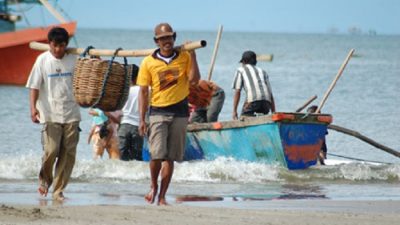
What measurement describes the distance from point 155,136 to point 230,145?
5.32 metres

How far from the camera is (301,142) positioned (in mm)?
15383

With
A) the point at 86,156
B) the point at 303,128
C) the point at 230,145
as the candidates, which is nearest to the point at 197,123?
the point at 230,145

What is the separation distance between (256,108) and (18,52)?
2560 centimetres

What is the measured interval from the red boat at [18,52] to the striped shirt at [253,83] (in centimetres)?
2244

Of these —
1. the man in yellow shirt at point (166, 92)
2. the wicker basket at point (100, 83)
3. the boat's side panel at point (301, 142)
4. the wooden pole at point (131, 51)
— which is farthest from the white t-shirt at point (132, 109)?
the man in yellow shirt at point (166, 92)

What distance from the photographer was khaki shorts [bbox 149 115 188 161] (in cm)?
1086

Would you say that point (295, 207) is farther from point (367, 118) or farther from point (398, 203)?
point (367, 118)

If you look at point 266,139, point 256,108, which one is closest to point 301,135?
point 266,139

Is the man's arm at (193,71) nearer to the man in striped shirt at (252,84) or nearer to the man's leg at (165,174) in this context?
the man's leg at (165,174)

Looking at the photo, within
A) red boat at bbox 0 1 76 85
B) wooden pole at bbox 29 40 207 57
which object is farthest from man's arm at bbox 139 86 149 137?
red boat at bbox 0 1 76 85

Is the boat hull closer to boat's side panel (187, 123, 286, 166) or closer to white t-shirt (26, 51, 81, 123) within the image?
boat's side panel (187, 123, 286, 166)

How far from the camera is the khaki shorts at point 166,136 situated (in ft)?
35.6

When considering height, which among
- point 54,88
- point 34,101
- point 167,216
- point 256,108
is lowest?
point 167,216

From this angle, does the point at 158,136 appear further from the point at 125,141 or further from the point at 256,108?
the point at 256,108
